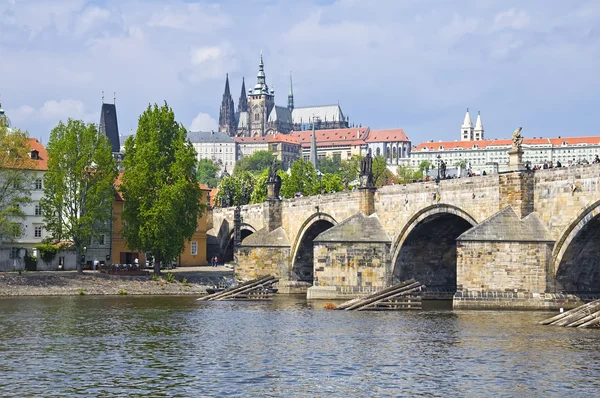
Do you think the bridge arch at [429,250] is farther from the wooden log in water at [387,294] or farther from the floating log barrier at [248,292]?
the floating log barrier at [248,292]

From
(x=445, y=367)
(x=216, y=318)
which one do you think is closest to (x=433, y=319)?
(x=216, y=318)

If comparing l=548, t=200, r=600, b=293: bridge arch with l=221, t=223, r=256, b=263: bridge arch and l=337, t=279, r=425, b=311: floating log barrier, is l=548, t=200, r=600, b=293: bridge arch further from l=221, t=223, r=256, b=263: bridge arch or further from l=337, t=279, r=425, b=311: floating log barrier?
l=221, t=223, r=256, b=263: bridge arch

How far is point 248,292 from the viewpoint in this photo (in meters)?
67.1

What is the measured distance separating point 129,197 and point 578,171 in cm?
3474

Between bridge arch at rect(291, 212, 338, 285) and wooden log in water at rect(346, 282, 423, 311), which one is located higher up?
bridge arch at rect(291, 212, 338, 285)

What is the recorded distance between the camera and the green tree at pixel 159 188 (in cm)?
7162

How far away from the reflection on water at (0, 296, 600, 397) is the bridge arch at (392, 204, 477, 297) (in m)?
8.45

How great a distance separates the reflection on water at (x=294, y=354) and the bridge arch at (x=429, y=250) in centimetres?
845

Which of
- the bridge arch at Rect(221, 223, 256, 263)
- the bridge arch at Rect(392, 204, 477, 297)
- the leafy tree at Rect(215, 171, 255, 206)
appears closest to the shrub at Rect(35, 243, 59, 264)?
the bridge arch at Rect(221, 223, 256, 263)

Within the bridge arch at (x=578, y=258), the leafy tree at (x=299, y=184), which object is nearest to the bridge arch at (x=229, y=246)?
the leafy tree at (x=299, y=184)

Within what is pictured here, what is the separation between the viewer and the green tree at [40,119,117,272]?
71.2 meters

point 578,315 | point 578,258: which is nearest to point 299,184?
point 578,258

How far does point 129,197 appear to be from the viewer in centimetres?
7244

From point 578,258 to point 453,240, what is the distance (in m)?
14.4
